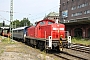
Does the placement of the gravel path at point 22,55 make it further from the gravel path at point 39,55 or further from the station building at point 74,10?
the station building at point 74,10

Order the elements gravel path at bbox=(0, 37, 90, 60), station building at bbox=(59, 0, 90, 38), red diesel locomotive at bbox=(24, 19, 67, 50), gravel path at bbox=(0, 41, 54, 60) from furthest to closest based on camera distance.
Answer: station building at bbox=(59, 0, 90, 38), red diesel locomotive at bbox=(24, 19, 67, 50), gravel path at bbox=(0, 37, 90, 60), gravel path at bbox=(0, 41, 54, 60)

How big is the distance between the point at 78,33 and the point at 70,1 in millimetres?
25625

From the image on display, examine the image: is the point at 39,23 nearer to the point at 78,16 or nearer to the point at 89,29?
the point at 89,29

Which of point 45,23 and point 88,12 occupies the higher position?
point 88,12

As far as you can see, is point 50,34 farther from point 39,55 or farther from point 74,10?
point 74,10

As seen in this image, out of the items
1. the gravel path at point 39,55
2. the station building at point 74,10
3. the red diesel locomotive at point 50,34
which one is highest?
the station building at point 74,10

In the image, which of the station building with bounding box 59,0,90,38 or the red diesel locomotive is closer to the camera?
the red diesel locomotive

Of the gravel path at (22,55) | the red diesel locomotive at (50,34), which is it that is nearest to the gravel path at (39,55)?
the gravel path at (22,55)

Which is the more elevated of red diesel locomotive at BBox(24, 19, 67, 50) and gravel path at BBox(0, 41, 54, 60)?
red diesel locomotive at BBox(24, 19, 67, 50)

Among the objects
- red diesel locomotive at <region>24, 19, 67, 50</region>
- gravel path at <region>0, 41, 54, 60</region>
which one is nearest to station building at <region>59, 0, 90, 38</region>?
red diesel locomotive at <region>24, 19, 67, 50</region>

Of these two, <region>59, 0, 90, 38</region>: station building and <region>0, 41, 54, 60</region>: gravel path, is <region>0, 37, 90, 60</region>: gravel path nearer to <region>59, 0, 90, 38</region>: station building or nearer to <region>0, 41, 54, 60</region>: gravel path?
<region>0, 41, 54, 60</region>: gravel path

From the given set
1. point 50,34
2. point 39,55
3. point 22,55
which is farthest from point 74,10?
point 22,55

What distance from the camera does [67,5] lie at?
6725cm

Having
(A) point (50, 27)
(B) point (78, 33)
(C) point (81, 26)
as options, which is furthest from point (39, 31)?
(B) point (78, 33)
